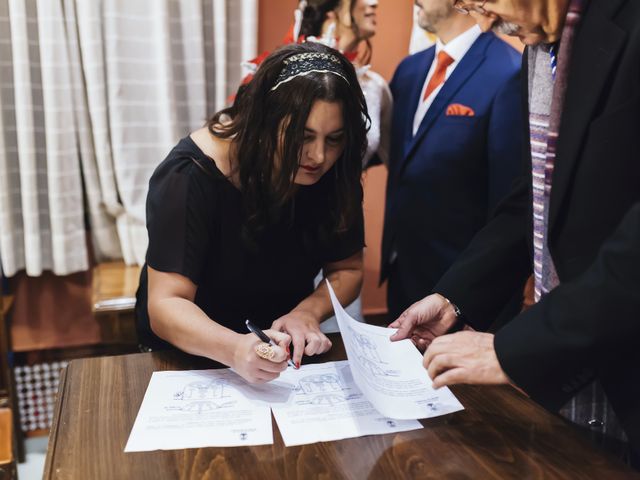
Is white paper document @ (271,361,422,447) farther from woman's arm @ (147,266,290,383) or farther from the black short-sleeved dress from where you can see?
the black short-sleeved dress

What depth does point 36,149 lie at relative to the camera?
257 cm

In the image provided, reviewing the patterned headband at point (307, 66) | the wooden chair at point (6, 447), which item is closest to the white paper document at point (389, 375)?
the patterned headband at point (307, 66)

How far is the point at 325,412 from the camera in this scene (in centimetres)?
111

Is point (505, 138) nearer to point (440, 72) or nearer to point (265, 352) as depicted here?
point (440, 72)

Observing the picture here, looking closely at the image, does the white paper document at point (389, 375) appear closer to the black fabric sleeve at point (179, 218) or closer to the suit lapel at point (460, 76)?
the black fabric sleeve at point (179, 218)

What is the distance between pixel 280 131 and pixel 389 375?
597 millimetres

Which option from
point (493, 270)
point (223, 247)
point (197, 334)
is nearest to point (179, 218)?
point (223, 247)

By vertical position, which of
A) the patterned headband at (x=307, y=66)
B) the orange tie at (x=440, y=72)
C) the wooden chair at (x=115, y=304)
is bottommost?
the wooden chair at (x=115, y=304)

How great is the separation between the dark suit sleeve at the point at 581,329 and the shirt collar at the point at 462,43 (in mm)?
1385

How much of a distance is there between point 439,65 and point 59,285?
74.8 inches

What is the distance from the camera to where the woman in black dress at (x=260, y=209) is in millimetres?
1371

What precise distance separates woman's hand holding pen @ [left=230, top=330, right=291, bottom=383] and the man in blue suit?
109 centimetres

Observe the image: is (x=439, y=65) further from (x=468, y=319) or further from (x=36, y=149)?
(x=36, y=149)

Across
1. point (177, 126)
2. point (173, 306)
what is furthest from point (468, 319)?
point (177, 126)
